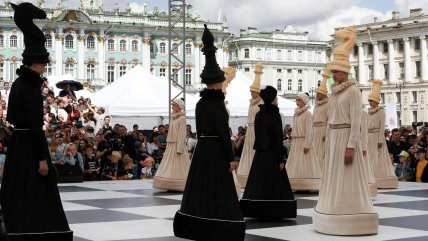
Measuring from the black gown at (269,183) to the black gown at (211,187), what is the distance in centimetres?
206

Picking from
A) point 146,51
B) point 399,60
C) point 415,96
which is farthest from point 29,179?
point 399,60

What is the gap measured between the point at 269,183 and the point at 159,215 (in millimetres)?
1843

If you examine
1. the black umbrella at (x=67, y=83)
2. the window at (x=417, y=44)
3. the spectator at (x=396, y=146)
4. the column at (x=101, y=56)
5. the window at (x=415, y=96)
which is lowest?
the spectator at (x=396, y=146)

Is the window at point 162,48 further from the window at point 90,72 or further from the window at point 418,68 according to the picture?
the window at point 418,68

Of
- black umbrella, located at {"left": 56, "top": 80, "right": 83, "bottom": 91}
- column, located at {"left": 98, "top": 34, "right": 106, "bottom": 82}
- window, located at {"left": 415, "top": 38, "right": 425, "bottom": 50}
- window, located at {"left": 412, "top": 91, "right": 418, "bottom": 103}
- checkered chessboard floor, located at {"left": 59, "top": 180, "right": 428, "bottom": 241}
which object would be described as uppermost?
window, located at {"left": 415, "top": 38, "right": 425, "bottom": 50}

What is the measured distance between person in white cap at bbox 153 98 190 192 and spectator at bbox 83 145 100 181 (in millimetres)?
3404

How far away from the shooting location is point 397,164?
1956cm

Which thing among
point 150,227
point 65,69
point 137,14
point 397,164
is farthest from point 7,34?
point 150,227

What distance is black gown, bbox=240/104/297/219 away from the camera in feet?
35.0

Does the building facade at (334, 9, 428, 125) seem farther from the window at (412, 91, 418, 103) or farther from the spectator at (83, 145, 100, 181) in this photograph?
the spectator at (83, 145, 100, 181)

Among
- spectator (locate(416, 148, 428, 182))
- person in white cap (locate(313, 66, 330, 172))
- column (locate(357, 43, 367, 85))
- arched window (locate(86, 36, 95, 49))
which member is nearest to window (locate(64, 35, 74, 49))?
arched window (locate(86, 36, 95, 49))

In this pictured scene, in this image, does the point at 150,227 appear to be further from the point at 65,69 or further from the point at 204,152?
the point at 65,69

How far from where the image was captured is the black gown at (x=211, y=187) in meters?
8.41

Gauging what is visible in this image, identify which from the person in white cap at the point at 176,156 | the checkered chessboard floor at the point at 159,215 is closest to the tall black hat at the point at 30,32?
the checkered chessboard floor at the point at 159,215
